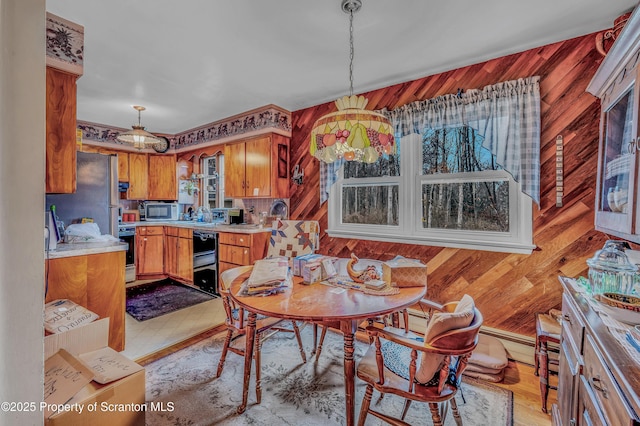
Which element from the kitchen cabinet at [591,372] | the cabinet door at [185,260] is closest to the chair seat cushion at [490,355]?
the kitchen cabinet at [591,372]

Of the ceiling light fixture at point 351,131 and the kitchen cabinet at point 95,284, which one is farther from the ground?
the ceiling light fixture at point 351,131

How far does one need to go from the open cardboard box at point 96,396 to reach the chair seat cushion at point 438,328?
4.37ft

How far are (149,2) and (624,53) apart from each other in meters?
2.60

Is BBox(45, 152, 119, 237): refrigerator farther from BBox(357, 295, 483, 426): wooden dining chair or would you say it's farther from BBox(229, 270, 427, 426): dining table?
BBox(357, 295, 483, 426): wooden dining chair

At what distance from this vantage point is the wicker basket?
1.15 m

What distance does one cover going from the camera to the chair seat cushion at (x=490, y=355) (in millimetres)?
2109

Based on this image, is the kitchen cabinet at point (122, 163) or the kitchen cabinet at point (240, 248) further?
the kitchen cabinet at point (122, 163)

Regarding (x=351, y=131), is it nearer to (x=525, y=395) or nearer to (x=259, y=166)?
(x=525, y=395)

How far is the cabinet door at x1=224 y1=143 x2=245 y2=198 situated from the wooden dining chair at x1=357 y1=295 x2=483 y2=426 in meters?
3.27

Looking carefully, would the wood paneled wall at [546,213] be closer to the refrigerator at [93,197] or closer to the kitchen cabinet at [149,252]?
the refrigerator at [93,197]

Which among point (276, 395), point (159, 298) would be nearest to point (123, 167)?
point (159, 298)

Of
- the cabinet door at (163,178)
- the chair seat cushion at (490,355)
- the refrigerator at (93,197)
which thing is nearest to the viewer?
the chair seat cushion at (490,355)

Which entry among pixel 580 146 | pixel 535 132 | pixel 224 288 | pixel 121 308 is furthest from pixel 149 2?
pixel 580 146

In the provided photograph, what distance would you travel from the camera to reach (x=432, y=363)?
1285 mm
